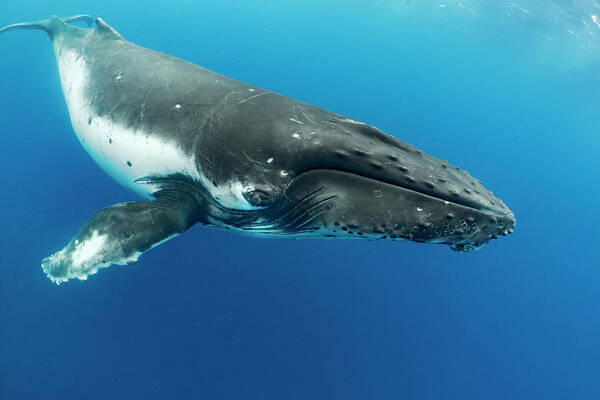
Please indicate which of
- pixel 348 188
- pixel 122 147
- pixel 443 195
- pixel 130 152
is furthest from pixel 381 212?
pixel 122 147

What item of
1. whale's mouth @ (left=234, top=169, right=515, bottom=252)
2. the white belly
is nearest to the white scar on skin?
the white belly

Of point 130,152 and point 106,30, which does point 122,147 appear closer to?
point 130,152

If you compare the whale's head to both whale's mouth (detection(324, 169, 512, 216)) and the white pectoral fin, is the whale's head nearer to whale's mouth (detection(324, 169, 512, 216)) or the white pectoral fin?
whale's mouth (detection(324, 169, 512, 216))

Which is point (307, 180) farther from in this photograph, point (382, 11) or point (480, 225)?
point (382, 11)

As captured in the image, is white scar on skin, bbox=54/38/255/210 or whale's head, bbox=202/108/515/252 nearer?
whale's head, bbox=202/108/515/252

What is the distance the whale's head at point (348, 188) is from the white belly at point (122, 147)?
830mm

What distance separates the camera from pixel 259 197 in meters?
4.40

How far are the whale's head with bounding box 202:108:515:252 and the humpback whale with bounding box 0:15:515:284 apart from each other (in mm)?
14

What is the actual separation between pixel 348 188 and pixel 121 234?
9.86 ft

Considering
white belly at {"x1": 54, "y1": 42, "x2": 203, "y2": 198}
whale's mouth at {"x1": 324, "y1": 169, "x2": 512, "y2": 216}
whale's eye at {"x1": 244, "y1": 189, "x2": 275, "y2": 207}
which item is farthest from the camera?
white belly at {"x1": 54, "y1": 42, "x2": 203, "y2": 198}

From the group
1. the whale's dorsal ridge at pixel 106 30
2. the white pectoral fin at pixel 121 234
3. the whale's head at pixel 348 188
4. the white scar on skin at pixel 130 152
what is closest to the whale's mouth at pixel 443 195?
the whale's head at pixel 348 188

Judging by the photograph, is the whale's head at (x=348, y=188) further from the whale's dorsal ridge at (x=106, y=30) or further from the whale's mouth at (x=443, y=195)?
the whale's dorsal ridge at (x=106, y=30)

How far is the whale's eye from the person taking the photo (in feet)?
14.4

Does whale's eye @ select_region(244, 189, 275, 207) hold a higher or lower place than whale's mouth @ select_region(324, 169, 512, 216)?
lower
